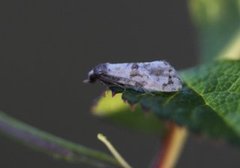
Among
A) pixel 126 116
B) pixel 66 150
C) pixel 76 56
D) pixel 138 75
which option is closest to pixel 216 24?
pixel 126 116

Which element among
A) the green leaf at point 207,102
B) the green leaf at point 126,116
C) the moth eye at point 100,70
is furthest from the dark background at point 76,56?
the green leaf at point 207,102

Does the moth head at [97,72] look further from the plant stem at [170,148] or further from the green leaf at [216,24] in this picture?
the green leaf at [216,24]

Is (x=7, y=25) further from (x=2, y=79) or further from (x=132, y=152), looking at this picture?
(x=132, y=152)

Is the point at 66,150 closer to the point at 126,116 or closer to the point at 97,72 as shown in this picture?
the point at 97,72

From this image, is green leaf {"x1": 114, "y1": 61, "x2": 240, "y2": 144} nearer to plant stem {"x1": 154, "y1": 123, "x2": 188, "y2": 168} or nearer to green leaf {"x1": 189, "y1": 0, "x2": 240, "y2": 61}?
plant stem {"x1": 154, "y1": 123, "x2": 188, "y2": 168}

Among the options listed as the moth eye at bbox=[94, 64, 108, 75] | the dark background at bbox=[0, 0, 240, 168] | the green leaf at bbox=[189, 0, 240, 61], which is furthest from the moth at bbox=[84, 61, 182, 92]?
the dark background at bbox=[0, 0, 240, 168]
